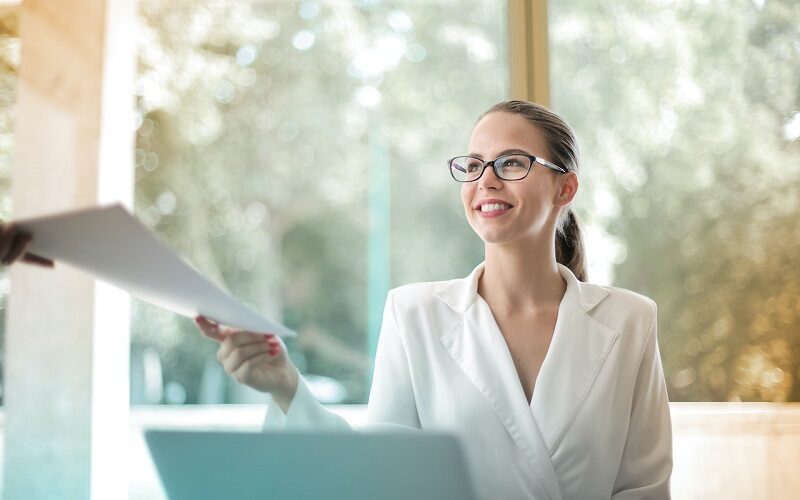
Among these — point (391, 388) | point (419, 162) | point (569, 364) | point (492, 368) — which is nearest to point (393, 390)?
point (391, 388)

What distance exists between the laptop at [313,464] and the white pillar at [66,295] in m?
1.80

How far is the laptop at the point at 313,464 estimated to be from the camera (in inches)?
28.8

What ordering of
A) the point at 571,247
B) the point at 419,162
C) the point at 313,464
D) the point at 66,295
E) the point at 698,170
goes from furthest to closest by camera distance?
the point at 66,295, the point at 419,162, the point at 698,170, the point at 571,247, the point at 313,464

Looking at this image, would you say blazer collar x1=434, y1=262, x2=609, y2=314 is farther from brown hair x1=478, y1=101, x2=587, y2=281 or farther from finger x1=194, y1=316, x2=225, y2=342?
finger x1=194, y1=316, x2=225, y2=342

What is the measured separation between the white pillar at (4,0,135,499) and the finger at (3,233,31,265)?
5.52ft

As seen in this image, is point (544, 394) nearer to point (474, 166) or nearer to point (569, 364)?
point (569, 364)

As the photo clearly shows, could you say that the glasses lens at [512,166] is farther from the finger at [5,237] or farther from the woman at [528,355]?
the finger at [5,237]

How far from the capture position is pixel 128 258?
866 millimetres

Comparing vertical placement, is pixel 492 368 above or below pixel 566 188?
below

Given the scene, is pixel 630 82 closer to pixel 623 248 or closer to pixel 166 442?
pixel 623 248

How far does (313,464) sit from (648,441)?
94cm

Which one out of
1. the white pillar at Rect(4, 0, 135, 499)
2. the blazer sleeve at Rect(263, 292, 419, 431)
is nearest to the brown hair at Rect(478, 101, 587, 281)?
the blazer sleeve at Rect(263, 292, 419, 431)

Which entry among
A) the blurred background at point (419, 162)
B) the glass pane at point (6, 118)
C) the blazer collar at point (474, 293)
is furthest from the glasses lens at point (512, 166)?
the glass pane at point (6, 118)

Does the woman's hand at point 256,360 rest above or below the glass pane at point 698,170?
below
